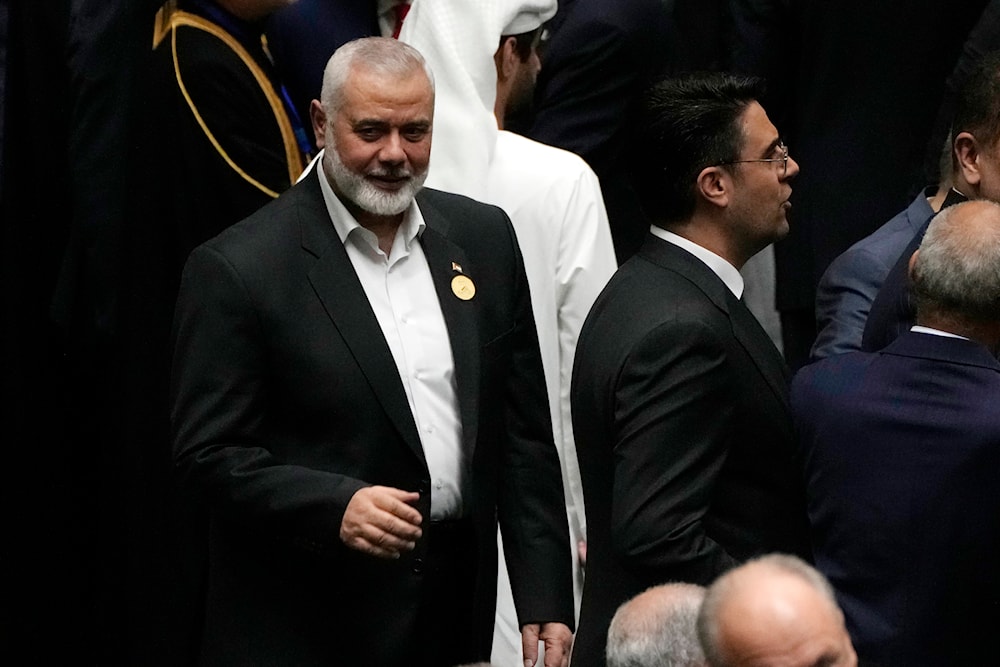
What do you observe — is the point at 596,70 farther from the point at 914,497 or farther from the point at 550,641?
the point at 914,497

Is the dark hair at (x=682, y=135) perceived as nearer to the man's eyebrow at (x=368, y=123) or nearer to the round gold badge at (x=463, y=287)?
the round gold badge at (x=463, y=287)

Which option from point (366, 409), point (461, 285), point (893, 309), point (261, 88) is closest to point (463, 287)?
point (461, 285)

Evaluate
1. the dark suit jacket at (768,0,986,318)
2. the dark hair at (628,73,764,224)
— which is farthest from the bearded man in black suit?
the dark suit jacket at (768,0,986,318)

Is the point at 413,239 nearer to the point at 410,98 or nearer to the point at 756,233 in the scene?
the point at 410,98

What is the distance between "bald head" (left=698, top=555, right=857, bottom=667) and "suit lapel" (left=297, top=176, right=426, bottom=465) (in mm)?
1072

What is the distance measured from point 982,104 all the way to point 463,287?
3.72ft

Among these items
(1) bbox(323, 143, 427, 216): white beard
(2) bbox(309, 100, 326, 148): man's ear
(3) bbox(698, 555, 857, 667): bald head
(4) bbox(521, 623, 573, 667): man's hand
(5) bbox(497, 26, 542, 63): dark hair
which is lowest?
(4) bbox(521, 623, 573, 667): man's hand

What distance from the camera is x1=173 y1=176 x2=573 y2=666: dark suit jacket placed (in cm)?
387

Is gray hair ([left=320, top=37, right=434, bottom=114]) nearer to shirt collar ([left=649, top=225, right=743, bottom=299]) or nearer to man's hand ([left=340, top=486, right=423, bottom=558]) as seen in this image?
shirt collar ([left=649, top=225, right=743, bottom=299])

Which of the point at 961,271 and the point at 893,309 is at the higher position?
the point at 961,271

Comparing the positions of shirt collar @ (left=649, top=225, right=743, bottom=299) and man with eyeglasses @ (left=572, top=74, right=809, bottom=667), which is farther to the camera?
shirt collar @ (left=649, top=225, right=743, bottom=299)

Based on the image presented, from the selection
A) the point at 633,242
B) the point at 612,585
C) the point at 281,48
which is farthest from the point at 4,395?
the point at 612,585

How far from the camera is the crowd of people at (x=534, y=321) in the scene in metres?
3.61

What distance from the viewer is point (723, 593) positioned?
3000mm
